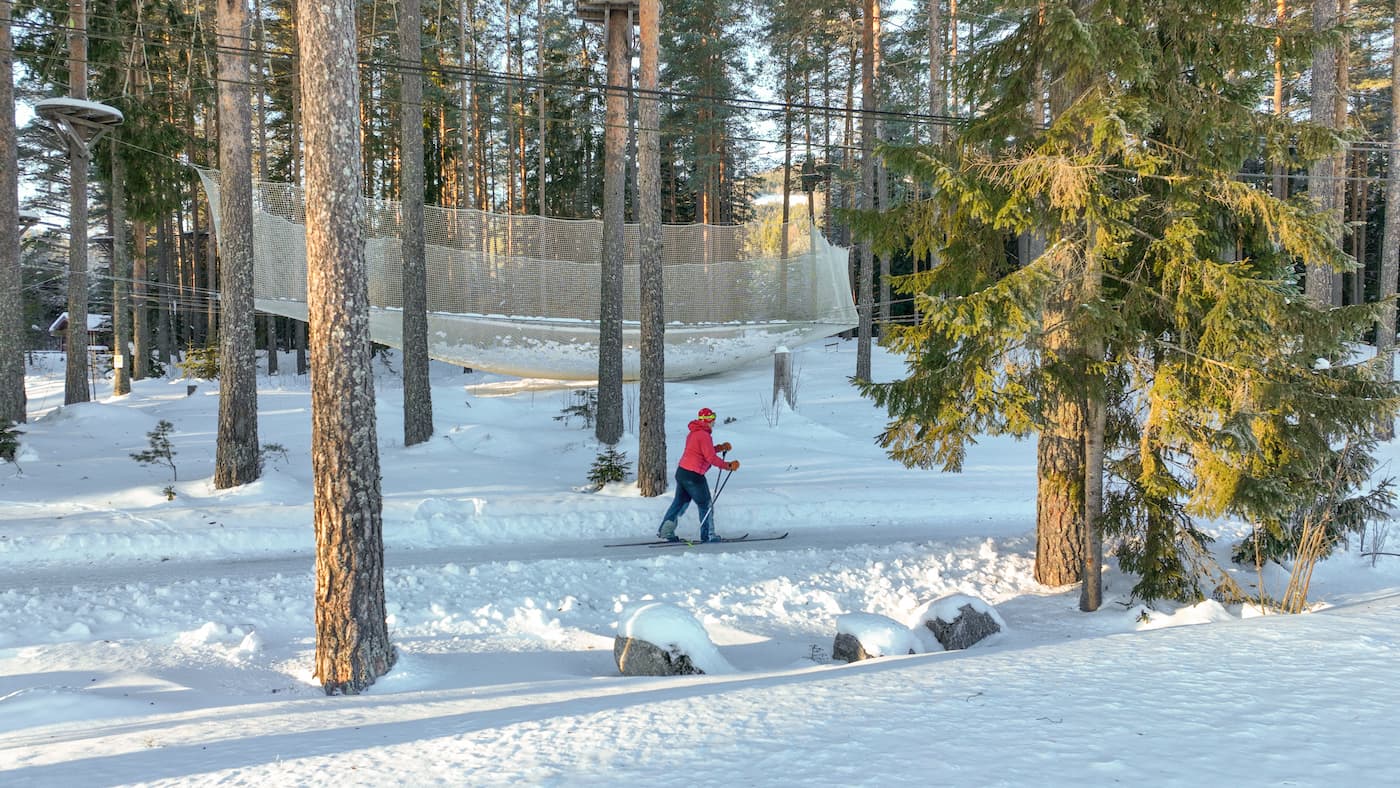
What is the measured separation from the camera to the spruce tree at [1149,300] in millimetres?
6371

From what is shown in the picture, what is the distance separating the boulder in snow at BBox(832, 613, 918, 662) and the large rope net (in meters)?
8.87

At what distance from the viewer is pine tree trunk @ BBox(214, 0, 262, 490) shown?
1039 centimetres

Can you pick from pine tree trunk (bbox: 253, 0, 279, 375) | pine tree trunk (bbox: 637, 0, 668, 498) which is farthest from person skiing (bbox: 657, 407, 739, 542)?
pine tree trunk (bbox: 253, 0, 279, 375)

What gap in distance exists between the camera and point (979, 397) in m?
6.69

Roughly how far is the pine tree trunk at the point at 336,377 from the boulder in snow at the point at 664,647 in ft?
5.08

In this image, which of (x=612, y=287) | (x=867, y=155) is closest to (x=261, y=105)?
(x=612, y=287)

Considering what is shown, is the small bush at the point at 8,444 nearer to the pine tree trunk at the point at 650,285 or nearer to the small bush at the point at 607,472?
the small bush at the point at 607,472

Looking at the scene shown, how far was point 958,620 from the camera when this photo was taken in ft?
19.9

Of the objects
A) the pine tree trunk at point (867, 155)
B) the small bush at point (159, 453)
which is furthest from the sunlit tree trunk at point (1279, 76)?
the small bush at point (159, 453)

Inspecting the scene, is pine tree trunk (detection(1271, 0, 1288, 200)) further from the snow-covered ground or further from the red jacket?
the red jacket

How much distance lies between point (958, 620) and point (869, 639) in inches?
31.8

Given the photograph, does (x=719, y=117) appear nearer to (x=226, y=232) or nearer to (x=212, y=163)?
(x=212, y=163)

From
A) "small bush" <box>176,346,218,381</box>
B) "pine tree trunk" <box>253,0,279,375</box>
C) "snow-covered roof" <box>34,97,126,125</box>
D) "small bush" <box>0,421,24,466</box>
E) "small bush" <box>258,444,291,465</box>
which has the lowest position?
"small bush" <box>258,444,291,465</box>

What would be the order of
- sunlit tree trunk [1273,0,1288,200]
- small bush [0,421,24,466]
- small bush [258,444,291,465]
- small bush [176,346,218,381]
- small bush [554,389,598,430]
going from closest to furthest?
sunlit tree trunk [1273,0,1288,200]
small bush [0,421,24,466]
small bush [258,444,291,465]
small bush [554,389,598,430]
small bush [176,346,218,381]
